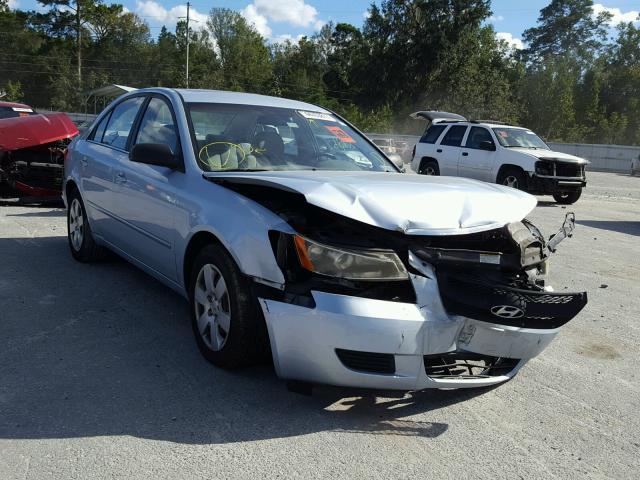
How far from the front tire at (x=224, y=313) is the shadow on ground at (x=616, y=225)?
28.7 feet

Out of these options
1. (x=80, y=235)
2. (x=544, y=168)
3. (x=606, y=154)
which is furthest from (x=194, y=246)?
(x=606, y=154)

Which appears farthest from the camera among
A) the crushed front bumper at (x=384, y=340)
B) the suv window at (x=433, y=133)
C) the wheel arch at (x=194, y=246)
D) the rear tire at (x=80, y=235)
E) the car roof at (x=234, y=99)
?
the suv window at (x=433, y=133)

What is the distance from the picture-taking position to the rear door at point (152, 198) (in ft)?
13.4

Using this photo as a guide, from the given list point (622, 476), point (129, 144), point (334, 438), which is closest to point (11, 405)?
point (334, 438)

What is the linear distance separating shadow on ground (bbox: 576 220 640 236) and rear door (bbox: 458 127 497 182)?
3441 mm

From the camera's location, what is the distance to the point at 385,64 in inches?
2276

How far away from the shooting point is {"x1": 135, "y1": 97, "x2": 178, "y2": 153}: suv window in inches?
173

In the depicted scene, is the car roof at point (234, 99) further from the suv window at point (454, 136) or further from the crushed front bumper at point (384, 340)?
the suv window at point (454, 136)

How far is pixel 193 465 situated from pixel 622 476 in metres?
1.90

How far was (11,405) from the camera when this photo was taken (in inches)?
122

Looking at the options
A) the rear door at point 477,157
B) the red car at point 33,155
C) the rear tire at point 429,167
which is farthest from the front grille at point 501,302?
the rear tire at point 429,167

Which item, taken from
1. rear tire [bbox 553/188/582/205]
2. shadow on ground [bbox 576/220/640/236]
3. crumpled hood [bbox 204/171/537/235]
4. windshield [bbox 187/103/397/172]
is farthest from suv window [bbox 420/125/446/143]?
crumpled hood [bbox 204/171/537/235]

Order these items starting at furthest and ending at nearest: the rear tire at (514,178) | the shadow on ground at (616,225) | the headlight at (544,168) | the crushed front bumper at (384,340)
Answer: the rear tire at (514,178)
the headlight at (544,168)
the shadow on ground at (616,225)
the crushed front bumper at (384,340)

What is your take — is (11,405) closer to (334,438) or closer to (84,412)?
(84,412)
